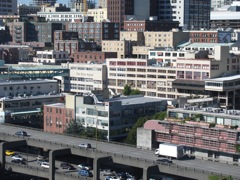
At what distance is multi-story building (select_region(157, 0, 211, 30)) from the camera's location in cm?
15641

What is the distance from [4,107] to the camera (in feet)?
253

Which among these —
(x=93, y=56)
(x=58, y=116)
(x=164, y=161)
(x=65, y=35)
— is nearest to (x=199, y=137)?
(x=164, y=161)

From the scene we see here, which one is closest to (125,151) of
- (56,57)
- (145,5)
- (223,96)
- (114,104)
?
(114,104)

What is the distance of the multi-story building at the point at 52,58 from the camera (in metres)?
123

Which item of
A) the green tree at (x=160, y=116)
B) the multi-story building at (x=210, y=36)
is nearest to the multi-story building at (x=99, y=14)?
the multi-story building at (x=210, y=36)

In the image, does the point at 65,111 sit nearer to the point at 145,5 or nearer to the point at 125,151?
the point at 125,151

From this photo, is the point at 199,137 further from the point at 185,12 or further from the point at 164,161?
the point at 185,12

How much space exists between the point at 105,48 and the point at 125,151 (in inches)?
2979

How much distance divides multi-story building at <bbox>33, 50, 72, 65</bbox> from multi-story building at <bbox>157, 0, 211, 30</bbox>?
3907cm

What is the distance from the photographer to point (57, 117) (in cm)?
7150

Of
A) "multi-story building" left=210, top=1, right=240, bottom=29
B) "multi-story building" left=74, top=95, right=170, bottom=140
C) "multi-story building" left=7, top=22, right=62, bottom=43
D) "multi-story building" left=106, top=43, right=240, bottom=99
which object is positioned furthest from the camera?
"multi-story building" left=210, top=1, right=240, bottom=29

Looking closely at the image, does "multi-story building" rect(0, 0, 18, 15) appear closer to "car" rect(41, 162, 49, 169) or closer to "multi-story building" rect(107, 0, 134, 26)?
"multi-story building" rect(107, 0, 134, 26)

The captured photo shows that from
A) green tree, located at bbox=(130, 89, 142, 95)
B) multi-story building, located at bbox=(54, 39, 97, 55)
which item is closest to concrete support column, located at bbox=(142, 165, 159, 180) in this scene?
green tree, located at bbox=(130, 89, 142, 95)

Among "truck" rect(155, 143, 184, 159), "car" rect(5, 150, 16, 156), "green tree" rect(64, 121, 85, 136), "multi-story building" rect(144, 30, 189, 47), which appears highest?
"multi-story building" rect(144, 30, 189, 47)
